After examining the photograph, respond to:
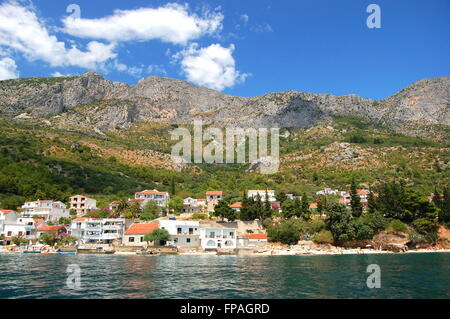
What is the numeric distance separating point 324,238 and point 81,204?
48.5 meters

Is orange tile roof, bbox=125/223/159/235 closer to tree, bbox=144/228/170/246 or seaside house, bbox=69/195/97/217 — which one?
tree, bbox=144/228/170/246

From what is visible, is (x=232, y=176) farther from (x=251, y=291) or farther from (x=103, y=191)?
(x=251, y=291)

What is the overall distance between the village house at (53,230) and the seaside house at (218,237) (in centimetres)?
2369

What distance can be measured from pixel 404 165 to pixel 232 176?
45.1 meters

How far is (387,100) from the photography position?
586 ft

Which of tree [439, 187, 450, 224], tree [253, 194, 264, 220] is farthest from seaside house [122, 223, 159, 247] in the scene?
tree [439, 187, 450, 224]

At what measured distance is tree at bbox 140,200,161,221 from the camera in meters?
65.4

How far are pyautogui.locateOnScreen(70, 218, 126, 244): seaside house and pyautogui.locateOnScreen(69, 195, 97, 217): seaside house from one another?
41.8ft

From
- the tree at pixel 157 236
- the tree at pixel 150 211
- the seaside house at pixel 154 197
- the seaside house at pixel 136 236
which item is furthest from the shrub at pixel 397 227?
the seaside house at pixel 154 197

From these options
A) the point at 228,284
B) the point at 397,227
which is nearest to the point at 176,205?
the point at 397,227

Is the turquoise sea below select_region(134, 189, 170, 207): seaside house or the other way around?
below

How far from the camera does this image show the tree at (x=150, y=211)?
6538 centimetres

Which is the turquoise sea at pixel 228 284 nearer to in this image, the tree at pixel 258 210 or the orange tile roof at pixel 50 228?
the tree at pixel 258 210
